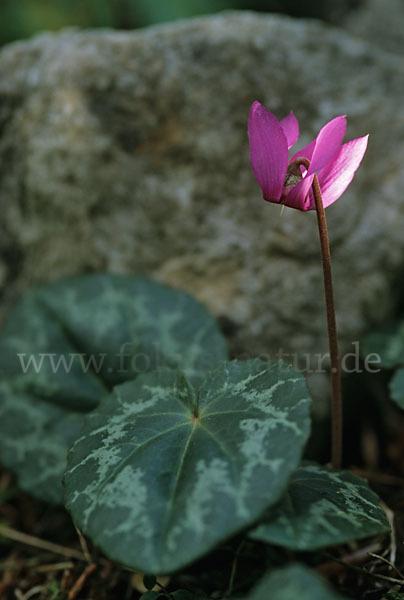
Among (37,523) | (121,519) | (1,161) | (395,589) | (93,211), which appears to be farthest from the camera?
(1,161)

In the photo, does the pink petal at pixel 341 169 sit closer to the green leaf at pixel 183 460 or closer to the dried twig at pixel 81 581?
the green leaf at pixel 183 460

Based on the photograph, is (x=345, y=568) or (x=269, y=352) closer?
(x=345, y=568)

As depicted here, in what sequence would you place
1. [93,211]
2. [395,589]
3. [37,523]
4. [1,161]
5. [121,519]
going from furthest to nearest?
[1,161] < [93,211] < [37,523] < [395,589] < [121,519]

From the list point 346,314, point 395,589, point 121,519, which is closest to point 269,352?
point 346,314

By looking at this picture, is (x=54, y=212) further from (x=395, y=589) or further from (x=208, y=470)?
(x=395, y=589)

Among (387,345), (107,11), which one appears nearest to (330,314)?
(387,345)

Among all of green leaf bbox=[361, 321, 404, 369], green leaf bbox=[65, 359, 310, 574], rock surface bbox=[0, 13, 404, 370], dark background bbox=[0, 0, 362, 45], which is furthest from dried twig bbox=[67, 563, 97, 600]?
dark background bbox=[0, 0, 362, 45]
